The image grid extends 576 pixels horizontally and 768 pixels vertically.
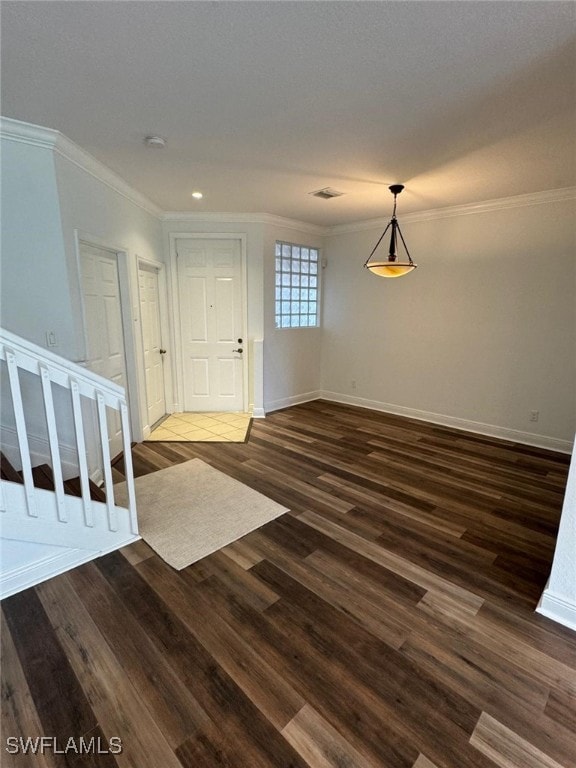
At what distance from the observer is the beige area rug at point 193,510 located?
91.5 inches

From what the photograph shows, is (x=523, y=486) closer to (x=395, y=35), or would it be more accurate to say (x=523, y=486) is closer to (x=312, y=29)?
(x=395, y=35)

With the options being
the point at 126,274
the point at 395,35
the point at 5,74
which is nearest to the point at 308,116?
the point at 395,35

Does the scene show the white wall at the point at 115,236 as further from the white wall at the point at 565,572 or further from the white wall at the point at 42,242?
the white wall at the point at 565,572

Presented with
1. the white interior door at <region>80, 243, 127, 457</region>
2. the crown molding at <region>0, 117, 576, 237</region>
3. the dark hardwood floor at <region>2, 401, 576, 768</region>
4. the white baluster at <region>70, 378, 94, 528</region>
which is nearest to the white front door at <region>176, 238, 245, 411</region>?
the crown molding at <region>0, 117, 576, 237</region>

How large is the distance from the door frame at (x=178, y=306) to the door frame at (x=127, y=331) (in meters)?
0.97

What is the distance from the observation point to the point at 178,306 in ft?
15.7

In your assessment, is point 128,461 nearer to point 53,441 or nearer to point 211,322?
point 53,441

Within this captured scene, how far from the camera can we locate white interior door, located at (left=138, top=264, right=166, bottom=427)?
4164 mm

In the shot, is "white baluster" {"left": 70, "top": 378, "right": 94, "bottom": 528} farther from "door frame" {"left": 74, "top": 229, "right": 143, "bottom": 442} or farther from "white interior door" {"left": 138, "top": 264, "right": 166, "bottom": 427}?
"white interior door" {"left": 138, "top": 264, "right": 166, "bottom": 427}

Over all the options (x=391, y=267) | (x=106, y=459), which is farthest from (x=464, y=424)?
(x=106, y=459)

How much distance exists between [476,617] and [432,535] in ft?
2.16

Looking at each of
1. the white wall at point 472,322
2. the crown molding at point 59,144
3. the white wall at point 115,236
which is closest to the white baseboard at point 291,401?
the white wall at point 472,322

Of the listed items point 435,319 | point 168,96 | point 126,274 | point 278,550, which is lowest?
point 278,550

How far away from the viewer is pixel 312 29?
149 cm
